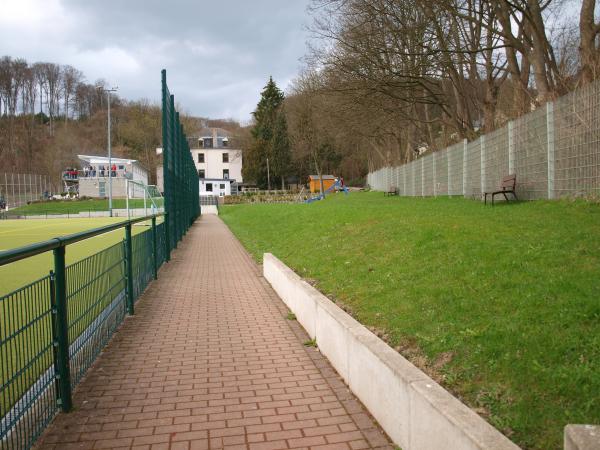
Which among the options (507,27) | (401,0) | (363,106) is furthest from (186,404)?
(363,106)

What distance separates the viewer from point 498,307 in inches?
162

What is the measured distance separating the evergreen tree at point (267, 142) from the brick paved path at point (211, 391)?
77442mm

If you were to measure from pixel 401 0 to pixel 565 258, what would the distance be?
14208 millimetres

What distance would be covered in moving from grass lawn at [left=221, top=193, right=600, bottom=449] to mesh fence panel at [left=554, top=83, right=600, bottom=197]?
230 centimetres

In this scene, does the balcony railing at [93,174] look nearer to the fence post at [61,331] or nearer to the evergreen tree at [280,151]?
the evergreen tree at [280,151]

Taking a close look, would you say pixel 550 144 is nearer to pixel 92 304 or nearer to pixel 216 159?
pixel 92 304

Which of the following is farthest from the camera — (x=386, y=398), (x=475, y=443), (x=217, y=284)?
(x=217, y=284)

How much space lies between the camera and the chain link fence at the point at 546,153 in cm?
999

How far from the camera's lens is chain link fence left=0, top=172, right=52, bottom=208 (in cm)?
5806

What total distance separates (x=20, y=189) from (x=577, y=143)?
64.3m

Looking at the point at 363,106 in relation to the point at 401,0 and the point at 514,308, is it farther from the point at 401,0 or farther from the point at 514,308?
the point at 514,308

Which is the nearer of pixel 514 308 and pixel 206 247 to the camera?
pixel 514 308

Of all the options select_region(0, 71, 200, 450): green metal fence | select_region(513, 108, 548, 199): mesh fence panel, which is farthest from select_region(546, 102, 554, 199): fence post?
select_region(0, 71, 200, 450): green metal fence

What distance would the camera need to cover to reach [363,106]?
23.7 m
